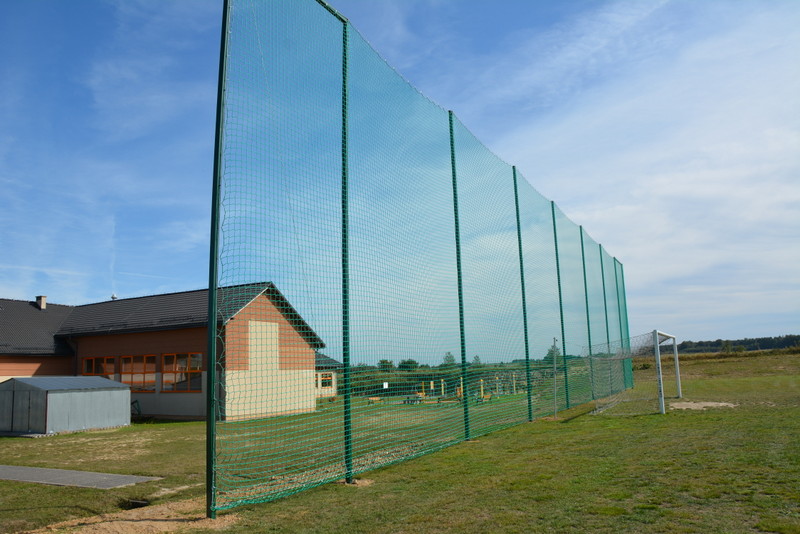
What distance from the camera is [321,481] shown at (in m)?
6.09

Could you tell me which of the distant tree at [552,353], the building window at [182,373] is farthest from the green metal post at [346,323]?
the building window at [182,373]

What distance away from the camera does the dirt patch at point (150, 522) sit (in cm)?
448

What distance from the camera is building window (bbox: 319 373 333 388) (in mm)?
6800

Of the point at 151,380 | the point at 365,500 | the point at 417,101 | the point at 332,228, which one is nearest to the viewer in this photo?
the point at 365,500

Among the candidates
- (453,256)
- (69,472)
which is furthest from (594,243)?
(69,472)

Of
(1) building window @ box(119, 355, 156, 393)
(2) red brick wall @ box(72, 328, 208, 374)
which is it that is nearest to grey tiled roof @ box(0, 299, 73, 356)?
(2) red brick wall @ box(72, 328, 208, 374)

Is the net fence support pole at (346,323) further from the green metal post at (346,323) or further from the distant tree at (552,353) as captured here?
the distant tree at (552,353)

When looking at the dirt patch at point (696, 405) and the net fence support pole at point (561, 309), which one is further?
the net fence support pole at point (561, 309)

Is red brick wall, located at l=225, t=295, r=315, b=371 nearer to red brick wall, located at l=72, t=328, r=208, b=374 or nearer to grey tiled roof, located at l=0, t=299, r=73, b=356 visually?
red brick wall, located at l=72, t=328, r=208, b=374

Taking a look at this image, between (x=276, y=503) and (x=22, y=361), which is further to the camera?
(x=22, y=361)

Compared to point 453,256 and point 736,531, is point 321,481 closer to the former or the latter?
point 736,531

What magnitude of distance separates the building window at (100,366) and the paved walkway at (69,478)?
1285 centimetres

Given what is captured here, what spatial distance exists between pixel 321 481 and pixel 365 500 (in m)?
0.95

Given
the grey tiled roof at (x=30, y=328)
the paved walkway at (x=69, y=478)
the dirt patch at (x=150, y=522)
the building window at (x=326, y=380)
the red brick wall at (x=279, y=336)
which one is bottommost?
the paved walkway at (x=69, y=478)
